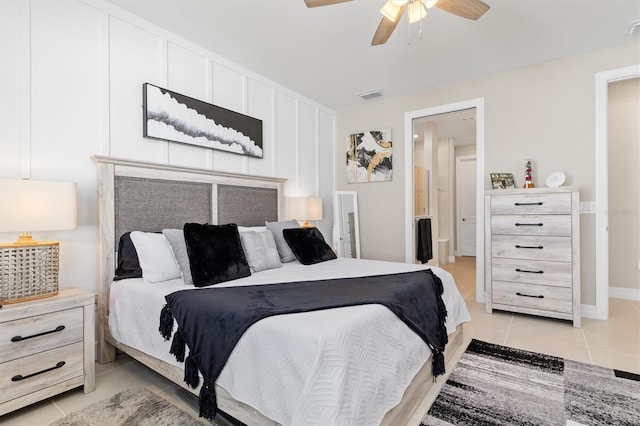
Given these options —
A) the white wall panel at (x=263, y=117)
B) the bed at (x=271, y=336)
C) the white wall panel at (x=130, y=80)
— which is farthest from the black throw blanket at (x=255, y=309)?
the white wall panel at (x=263, y=117)

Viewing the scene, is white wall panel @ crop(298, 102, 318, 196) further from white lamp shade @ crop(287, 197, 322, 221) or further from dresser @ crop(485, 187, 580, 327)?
dresser @ crop(485, 187, 580, 327)

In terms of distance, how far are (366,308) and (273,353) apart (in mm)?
500

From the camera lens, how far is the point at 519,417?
1761mm

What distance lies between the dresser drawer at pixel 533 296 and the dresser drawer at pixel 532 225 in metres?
0.55

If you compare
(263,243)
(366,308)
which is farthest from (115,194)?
(366,308)

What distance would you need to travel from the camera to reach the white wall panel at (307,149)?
450cm

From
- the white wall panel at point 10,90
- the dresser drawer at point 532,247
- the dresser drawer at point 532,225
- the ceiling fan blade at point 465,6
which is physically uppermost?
the ceiling fan blade at point 465,6

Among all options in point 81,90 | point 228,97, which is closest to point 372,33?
point 228,97

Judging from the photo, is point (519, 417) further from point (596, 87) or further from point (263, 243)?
point (596, 87)

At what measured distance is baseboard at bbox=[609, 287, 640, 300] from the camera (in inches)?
161

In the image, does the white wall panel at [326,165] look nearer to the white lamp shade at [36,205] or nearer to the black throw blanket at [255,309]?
the black throw blanket at [255,309]

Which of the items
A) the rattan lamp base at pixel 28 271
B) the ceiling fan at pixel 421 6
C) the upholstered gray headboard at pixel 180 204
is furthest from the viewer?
the upholstered gray headboard at pixel 180 204

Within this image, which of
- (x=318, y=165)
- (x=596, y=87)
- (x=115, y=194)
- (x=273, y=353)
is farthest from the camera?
(x=318, y=165)

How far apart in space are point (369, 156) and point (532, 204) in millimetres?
2244
